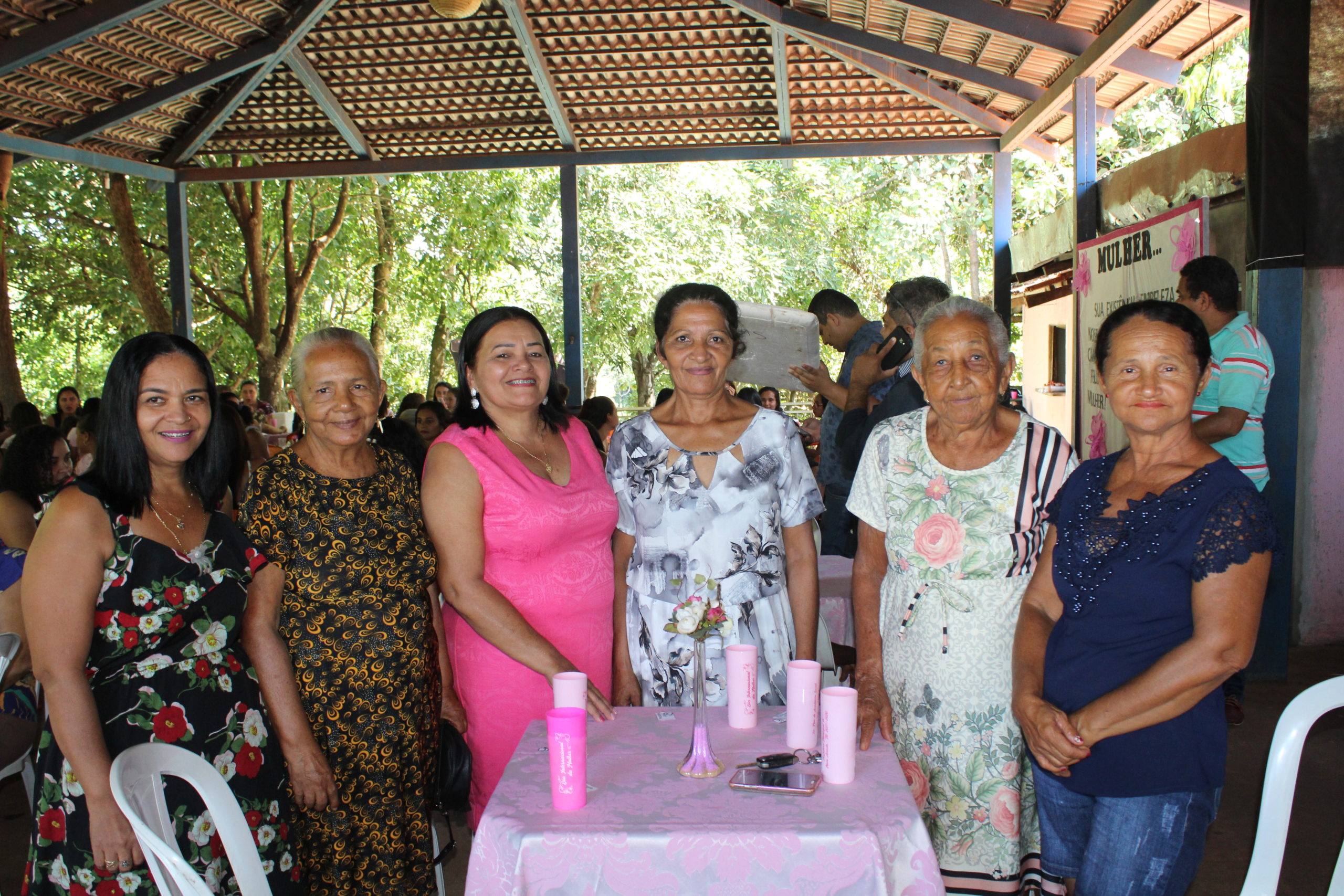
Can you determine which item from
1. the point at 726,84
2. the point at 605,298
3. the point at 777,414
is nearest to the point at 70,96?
the point at 726,84

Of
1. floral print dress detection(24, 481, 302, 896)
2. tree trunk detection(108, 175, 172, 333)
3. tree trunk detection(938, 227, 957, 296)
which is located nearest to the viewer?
floral print dress detection(24, 481, 302, 896)

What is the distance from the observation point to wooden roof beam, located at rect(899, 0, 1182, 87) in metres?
5.94

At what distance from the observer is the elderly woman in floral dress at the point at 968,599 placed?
217cm

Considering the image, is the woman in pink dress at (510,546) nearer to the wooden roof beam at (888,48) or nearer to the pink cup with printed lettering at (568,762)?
the pink cup with printed lettering at (568,762)

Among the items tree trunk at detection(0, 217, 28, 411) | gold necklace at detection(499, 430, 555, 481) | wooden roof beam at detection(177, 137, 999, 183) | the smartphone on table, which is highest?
wooden roof beam at detection(177, 137, 999, 183)

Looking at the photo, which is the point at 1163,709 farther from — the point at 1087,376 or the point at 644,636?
the point at 1087,376

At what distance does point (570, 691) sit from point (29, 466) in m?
3.01

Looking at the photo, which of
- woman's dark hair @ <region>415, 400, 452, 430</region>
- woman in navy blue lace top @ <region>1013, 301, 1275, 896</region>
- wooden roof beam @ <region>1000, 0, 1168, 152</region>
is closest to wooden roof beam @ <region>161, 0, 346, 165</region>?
woman's dark hair @ <region>415, 400, 452, 430</region>

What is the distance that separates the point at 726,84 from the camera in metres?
7.56

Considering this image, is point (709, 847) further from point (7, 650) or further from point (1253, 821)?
point (1253, 821)

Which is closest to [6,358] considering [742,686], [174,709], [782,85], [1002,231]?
[782,85]

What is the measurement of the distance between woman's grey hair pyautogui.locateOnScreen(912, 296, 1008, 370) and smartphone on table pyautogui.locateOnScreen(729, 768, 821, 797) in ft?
3.32

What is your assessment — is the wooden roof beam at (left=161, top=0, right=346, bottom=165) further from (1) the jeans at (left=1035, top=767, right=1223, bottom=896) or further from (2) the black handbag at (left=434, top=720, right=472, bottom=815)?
(1) the jeans at (left=1035, top=767, right=1223, bottom=896)

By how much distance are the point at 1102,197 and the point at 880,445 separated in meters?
5.23
